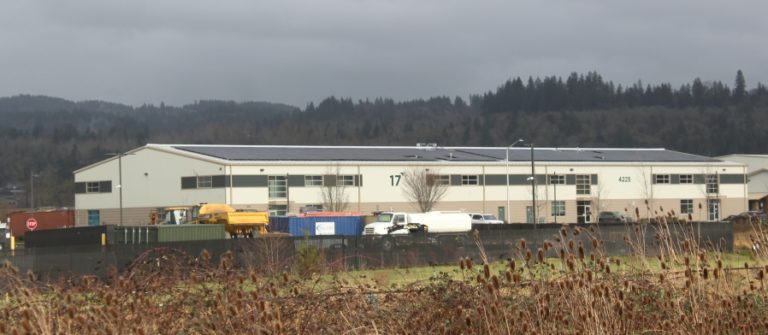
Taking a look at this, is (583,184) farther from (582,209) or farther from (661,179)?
(661,179)

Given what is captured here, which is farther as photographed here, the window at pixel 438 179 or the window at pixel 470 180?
the window at pixel 470 180

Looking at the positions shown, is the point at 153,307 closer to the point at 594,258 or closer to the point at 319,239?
the point at 594,258

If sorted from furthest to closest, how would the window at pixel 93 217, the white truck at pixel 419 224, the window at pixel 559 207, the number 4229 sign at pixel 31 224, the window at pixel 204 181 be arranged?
the window at pixel 559 207 → the window at pixel 93 217 → the window at pixel 204 181 → the number 4229 sign at pixel 31 224 → the white truck at pixel 419 224

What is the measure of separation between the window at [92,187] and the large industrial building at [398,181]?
9 cm

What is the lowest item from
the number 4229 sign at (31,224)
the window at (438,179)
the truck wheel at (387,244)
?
the truck wheel at (387,244)

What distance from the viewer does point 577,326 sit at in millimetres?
10797

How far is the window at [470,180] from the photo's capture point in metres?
90.2

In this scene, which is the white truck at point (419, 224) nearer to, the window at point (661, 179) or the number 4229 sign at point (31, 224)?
the number 4229 sign at point (31, 224)

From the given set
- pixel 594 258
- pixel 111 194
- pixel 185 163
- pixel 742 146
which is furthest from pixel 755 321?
pixel 742 146

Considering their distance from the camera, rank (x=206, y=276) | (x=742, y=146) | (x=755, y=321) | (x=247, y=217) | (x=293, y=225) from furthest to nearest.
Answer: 1. (x=742, y=146)
2. (x=293, y=225)
3. (x=247, y=217)
4. (x=755, y=321)
5. (x=206, y=276)

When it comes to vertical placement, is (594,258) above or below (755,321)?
above

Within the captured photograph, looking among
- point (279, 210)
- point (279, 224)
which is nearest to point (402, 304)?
point (279, 224)

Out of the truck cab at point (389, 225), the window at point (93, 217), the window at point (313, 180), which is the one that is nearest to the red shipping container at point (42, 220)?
the window at point (93, 217)

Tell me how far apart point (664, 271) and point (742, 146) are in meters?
195
